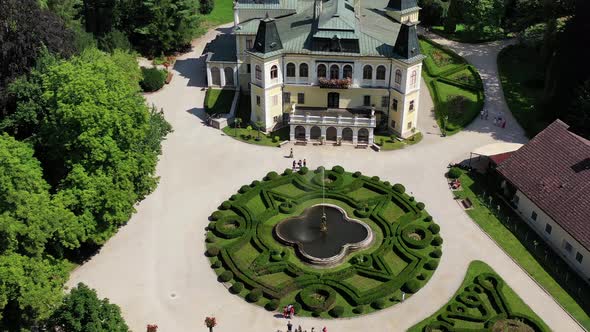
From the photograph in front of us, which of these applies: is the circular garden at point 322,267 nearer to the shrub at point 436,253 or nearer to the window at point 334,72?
the shrub at point 436,253

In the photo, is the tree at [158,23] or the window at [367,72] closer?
the window at [367,72]

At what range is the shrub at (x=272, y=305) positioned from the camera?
51.8 metres

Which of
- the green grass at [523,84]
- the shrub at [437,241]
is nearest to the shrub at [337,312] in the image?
the shrub at [437,241]

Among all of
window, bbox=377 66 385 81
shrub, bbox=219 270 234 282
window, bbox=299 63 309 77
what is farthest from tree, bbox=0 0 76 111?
window, bbox=377 66 385 81

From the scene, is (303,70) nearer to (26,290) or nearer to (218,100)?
(218,100)

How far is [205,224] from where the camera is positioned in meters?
62.6

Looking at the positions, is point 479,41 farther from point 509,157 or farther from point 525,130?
point 509,157

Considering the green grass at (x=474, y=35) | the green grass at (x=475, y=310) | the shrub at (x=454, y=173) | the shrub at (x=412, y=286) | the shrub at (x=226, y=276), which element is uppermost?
the green grass at (x=474, y=35)

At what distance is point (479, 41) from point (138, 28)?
55799mm

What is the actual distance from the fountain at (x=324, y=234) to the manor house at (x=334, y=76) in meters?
15.1

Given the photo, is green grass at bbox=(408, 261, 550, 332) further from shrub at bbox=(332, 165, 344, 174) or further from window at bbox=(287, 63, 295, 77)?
window at bbox=(287, 63, 295, 77)

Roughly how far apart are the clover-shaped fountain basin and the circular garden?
2.06ft

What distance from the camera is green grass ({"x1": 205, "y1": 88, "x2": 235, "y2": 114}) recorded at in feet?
276

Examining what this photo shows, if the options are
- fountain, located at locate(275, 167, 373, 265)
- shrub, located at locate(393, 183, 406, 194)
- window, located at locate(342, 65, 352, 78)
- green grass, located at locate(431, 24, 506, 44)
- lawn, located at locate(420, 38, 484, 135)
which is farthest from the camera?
green grass, located at locate(431, 24, 506, 44)
